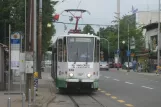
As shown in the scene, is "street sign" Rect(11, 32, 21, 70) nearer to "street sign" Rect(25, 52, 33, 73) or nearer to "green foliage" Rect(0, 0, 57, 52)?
"street sign" Rect(25, 52, 33, 73)

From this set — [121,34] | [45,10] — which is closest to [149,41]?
[121,34]

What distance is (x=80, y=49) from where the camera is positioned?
20594 millimetres

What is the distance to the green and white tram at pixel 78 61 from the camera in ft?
66.3

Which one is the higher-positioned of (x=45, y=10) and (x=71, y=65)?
(x=45, y=10)

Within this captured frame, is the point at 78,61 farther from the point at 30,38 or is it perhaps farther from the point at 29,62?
the point at 29,62

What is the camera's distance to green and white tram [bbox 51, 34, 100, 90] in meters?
20.2

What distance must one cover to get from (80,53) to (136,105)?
18.9ft

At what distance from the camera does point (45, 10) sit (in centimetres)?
3094

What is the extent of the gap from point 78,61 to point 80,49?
2.24ft

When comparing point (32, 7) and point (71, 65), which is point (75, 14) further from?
point (32, 7)

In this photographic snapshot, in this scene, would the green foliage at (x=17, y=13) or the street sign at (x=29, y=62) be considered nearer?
the street sign at (x=29, y=62)

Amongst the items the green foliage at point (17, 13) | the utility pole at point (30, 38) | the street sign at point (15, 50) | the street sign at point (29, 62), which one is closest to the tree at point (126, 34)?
the green foliage at point (17, 13)

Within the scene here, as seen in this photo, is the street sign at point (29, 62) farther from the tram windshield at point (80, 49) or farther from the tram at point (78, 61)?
the tram windshield at point (80, 49)

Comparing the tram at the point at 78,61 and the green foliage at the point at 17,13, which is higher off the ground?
the green foliage at the point at 17,13
